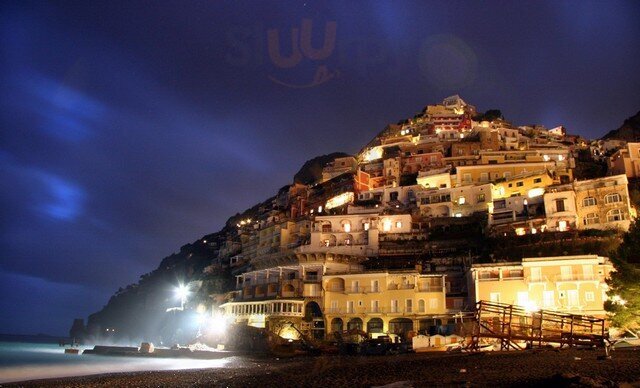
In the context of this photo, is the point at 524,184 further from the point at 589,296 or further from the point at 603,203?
the point at 589,296

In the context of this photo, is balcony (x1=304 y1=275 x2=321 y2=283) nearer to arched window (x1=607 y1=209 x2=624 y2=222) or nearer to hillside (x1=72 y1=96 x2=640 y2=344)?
hillside (x1=72 y1=96 x2=640 y2=344)

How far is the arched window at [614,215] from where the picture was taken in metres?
51.9

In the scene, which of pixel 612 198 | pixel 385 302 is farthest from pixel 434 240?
pixel 612 198

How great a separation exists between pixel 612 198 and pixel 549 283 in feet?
53.6

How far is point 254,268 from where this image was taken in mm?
71125

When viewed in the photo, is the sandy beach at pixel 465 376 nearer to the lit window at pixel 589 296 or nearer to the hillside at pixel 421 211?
the lit window at pixel 589 296

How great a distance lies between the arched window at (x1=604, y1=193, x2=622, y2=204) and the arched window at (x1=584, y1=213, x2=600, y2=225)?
76.7 inches

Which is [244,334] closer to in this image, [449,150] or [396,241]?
[396,241]

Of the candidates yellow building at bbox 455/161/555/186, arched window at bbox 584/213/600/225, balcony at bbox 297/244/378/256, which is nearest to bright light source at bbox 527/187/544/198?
arched window at bbox 584/213/600/225

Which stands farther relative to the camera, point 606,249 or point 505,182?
point 505,182

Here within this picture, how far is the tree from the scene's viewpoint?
28.7 m

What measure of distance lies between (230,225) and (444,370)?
119 m

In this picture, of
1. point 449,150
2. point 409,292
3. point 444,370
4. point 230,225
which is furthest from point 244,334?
point 230,225

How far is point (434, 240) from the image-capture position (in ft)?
204
